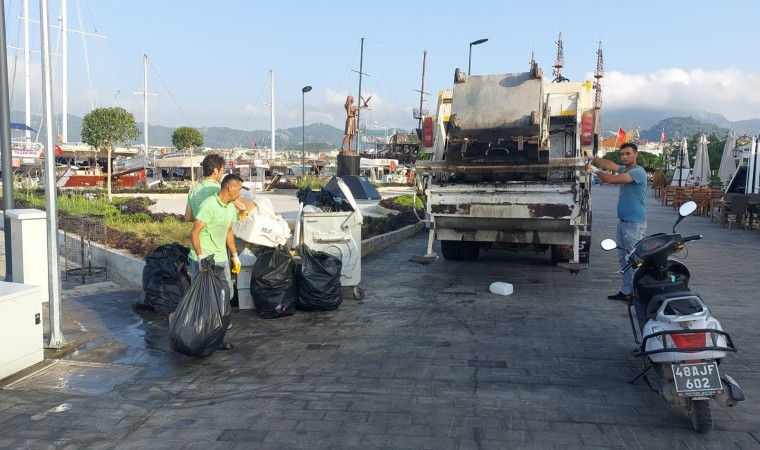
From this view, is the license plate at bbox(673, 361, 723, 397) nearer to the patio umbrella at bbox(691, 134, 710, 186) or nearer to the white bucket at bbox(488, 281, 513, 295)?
the white bucket at bbox(488, 281, 513, 295)

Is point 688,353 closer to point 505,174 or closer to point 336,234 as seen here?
point 336,234

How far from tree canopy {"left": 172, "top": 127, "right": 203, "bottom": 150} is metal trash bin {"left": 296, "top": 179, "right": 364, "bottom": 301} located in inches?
1111

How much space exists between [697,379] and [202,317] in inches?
Answer: 140

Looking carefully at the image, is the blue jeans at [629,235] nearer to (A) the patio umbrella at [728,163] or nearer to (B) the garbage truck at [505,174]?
(B) the garbage truck at [505,174]

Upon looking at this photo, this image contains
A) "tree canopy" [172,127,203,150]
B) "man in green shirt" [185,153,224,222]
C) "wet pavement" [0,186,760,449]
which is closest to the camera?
"wet pavement" [0,186,760,449]

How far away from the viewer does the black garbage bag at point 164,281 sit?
20.8 feet

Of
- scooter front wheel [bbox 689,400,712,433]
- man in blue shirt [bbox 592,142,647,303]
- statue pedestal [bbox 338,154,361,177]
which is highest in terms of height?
statue pedestal [bbox 338,154,361,177]

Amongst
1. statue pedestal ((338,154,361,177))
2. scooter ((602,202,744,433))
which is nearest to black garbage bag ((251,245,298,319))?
scooter ((602,202,744,433))

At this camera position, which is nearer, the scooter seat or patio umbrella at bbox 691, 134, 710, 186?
the scooter seat

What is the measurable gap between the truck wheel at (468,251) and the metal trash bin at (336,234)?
323cm

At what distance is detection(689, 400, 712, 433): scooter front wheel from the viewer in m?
3.47

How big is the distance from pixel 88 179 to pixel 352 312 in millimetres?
26980

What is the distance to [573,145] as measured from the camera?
8938 millimetres

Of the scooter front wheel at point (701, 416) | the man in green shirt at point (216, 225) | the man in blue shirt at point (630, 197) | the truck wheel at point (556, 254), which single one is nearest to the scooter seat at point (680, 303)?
the scooter front wheel at point (701, 416)
